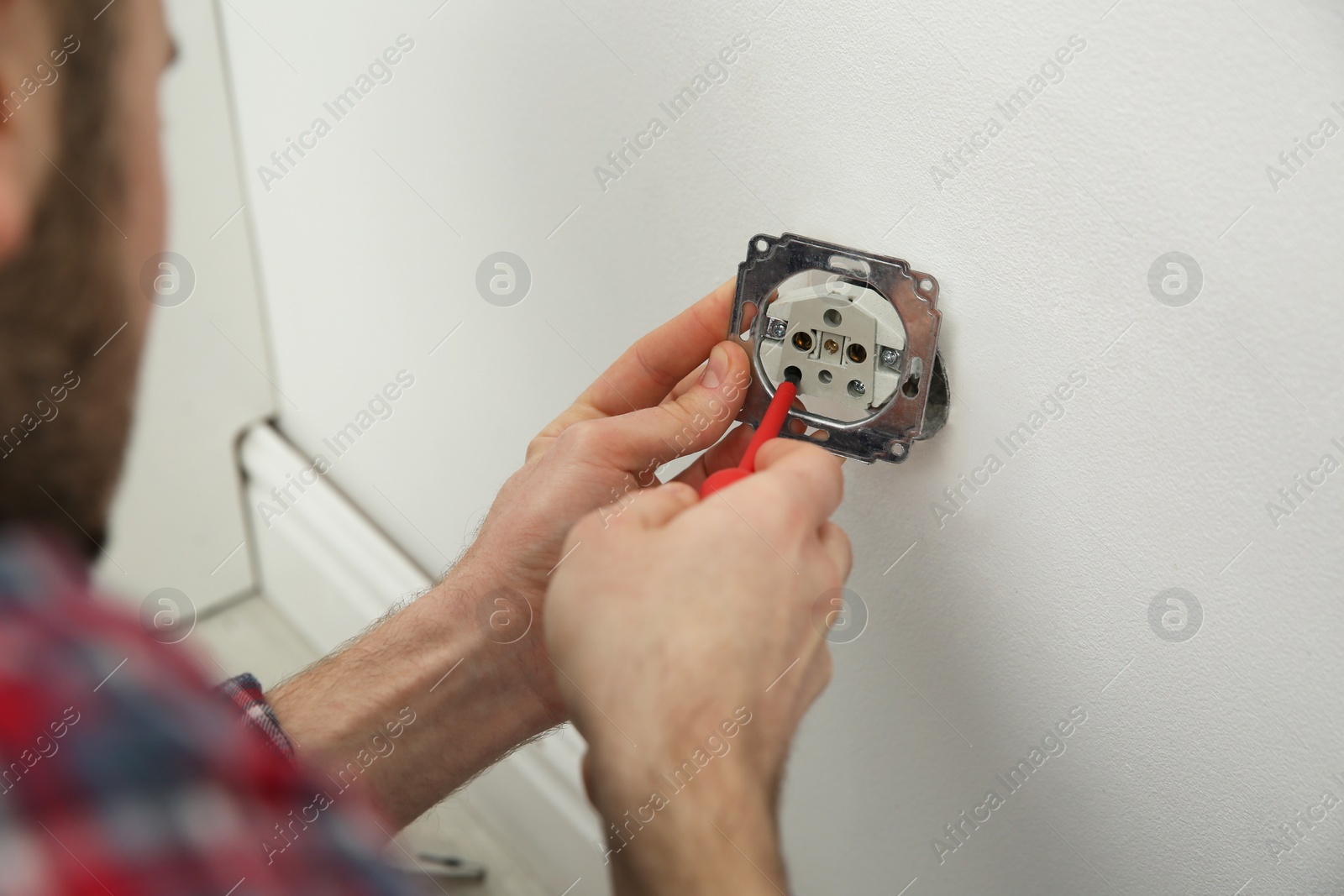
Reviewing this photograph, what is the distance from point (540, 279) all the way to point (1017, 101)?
368 mm

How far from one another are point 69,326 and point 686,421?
0.69 metres

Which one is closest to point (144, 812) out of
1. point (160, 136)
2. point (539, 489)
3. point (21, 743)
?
point (21, 743)

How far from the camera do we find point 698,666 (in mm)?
437

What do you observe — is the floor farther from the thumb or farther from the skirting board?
the thumb

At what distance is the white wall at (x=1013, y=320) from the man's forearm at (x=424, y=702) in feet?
0.60

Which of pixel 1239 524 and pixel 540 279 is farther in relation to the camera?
pixel 540 279

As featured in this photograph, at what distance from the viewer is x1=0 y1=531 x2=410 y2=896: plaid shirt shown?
0.97ft

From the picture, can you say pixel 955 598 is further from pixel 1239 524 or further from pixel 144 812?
pixel 144 812

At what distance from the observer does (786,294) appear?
0.54 meters

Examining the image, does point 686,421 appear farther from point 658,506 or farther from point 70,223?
point 70,223

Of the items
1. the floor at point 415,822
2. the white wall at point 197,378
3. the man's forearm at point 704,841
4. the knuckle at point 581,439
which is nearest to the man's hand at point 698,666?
the man's forearm at point 704,841

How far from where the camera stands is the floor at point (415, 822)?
1.08 meters

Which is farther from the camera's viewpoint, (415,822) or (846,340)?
(415,822)

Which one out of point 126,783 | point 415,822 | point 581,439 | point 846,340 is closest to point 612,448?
point 581,439
